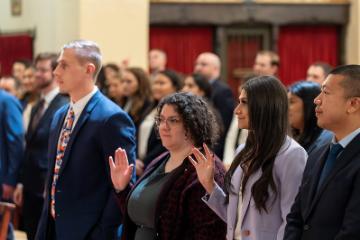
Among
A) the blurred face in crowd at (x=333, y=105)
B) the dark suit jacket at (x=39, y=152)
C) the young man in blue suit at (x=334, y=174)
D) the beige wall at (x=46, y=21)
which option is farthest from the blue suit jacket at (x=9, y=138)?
the beige wall at (x=46, y=21)

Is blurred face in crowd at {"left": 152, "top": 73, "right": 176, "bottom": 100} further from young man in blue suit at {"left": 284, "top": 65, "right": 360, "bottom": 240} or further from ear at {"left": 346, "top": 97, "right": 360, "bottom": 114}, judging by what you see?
ear at {"left": 346, "top": 97, "right": 360, "bottom": 114}

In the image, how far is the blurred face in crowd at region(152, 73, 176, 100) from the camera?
7.47 metres

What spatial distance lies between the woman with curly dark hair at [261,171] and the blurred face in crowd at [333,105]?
0.92 feet

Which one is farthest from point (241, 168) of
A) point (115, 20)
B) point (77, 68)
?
point (115, 20)

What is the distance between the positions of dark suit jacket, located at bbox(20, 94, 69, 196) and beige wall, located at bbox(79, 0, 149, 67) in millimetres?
4814

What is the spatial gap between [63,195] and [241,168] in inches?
47.3

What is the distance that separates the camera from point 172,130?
448 cm

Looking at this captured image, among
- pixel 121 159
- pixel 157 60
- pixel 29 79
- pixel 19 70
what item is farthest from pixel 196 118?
pixel 19 70

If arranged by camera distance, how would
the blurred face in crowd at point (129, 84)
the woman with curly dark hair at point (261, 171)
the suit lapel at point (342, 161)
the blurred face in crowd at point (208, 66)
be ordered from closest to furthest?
the suit lapel at point (342, 161) → the woman with curly dark hair at point (261, 171) → the blurred face in crowd at point (129, 84) → the blurred face in crowd at point (208, 66)

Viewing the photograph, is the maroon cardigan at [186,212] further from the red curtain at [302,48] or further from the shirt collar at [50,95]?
the red curtain at [302,48]

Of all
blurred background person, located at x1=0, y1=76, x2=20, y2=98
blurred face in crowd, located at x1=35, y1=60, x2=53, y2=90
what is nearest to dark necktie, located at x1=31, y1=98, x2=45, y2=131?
blurred face in crowd, located at x1=35, y1=60, x2=53, y2=90

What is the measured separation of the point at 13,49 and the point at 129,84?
6234mm

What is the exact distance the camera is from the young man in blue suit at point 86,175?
488 centimetres

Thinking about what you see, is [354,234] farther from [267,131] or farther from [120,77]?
[120,77]
